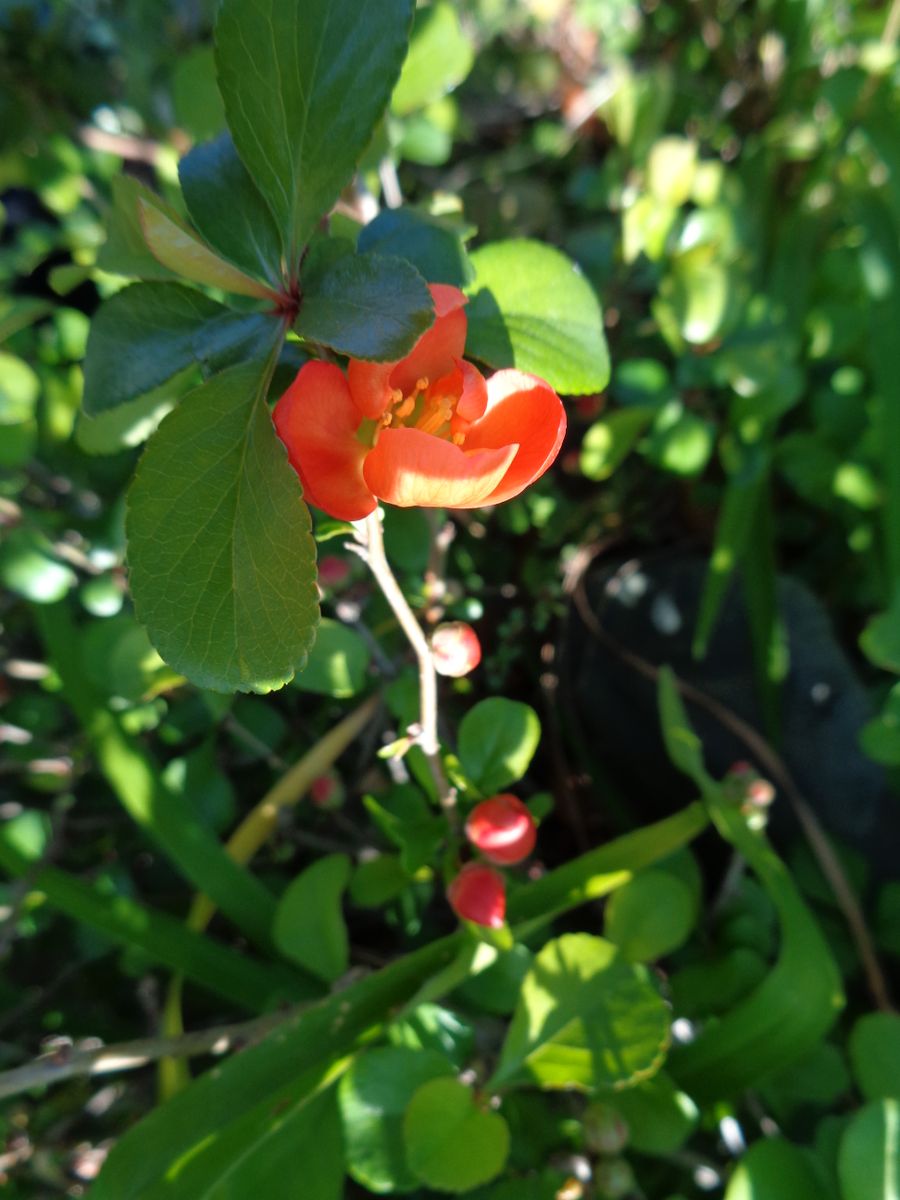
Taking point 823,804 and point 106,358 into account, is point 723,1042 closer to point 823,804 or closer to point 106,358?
point 823,804

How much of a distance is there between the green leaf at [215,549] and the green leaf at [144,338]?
2.3 inches

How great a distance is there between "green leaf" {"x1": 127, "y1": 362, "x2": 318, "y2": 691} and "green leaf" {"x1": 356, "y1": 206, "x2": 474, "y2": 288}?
134 mm

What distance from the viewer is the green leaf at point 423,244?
1.57ft

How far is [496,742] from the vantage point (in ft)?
2.13

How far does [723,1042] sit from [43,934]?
85 cm

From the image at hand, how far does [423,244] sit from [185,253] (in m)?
0.15

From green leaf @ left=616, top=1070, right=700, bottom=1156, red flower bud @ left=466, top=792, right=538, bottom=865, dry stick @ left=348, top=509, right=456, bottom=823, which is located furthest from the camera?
green leaf @ left=616, top=1070, right=700, bottom=1156

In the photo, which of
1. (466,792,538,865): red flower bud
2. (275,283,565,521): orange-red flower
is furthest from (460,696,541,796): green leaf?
(275,283,565,521): orange-red flower

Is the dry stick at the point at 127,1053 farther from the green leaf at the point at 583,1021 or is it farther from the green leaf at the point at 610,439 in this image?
the green leaf at the point at 610,439

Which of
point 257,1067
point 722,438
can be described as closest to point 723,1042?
point 257,1067

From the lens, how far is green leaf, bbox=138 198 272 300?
36cm

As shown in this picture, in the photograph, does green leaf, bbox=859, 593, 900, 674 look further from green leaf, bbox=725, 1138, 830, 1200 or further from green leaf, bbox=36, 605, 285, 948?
green leaf, bbox=36, 605, 285, 948

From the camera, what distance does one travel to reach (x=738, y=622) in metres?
1.22

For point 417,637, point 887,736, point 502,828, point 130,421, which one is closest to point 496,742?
point 502,828
